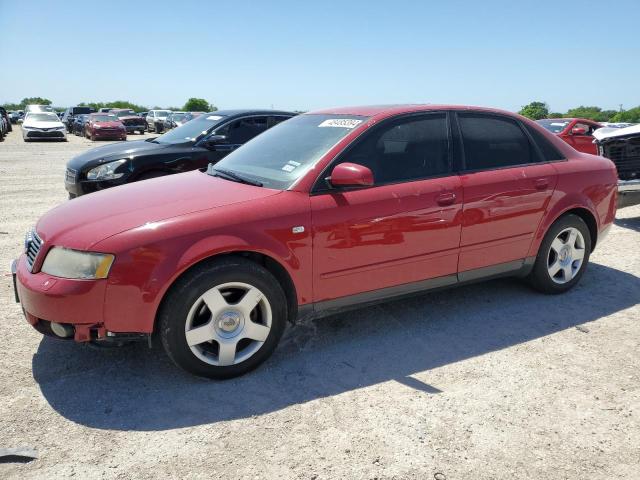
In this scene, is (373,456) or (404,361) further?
(404,361)

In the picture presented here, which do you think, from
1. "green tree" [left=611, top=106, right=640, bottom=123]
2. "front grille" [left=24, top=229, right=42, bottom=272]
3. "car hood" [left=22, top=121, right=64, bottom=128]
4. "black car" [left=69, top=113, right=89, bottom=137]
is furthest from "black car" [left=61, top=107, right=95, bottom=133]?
"green tree" [left=611, top=106, right=640, bottom=123]

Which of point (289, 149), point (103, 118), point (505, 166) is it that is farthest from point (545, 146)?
point (103, 118)

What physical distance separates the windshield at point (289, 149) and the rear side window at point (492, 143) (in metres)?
0.91

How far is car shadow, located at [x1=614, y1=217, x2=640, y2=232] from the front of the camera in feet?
24.1

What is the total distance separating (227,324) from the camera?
3102 millimetres

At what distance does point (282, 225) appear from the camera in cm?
315

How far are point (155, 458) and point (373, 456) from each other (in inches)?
41.2

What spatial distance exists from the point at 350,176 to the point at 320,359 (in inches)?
48.4

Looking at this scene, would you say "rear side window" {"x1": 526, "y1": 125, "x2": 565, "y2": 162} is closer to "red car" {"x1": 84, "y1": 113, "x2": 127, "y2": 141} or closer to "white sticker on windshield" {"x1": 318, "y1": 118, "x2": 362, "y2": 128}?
"white sticker on windshield" {"x1": 318, "y1": 118, "x2": 362, "y2": 128}

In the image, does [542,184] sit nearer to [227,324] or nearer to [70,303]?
[227,324]

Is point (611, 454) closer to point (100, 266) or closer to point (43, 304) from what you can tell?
point (100, 266)

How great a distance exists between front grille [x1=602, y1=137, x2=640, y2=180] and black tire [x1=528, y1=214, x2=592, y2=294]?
353 centimetres

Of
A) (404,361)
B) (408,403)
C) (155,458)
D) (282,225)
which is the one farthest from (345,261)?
(155,458)

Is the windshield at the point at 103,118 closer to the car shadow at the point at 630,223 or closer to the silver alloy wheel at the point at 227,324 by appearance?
the car shadow at the point at 630,223
